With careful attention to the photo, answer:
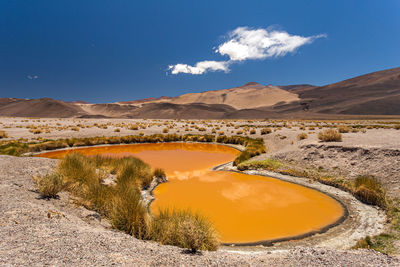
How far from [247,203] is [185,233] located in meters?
3.81

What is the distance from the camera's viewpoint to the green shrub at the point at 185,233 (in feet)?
11.9

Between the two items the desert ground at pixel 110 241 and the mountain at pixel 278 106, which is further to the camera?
the mountain at pixel 278 106

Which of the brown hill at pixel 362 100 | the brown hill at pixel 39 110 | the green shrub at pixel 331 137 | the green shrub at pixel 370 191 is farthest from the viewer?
the brown hill at pixel 39 110

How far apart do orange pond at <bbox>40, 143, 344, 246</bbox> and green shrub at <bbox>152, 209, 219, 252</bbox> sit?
125 cm

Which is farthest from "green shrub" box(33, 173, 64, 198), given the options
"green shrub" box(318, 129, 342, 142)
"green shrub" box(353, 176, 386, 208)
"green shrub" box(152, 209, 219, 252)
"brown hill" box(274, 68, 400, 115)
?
"brown hill" box(274, 68, 400, 115)

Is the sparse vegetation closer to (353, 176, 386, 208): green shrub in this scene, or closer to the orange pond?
the orange pond

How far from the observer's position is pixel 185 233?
3676mm

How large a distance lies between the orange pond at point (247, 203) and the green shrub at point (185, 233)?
1246mm

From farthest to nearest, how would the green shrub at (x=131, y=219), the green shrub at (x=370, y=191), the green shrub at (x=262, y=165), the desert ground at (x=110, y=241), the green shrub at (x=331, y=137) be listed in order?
the green shrub at (x=331, y=137), the green shrub at (x=262, y=165), the green shrub at (x=370, y=191), the green shrub at (x=131, y=219), the desert ground at (x=110, y=241)

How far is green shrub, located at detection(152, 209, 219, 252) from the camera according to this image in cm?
362

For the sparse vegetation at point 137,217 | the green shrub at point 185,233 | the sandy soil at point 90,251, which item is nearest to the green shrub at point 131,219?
the sparse vegetation at point 137,217

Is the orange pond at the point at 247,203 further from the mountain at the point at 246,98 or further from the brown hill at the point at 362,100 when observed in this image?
the mountain at the point at 246,98

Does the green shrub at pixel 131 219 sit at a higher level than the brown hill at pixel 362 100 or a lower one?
lower

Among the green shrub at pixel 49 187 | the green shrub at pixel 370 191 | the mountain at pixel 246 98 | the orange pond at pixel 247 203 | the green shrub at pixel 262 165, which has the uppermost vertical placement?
the mountain at pixel 246 98
